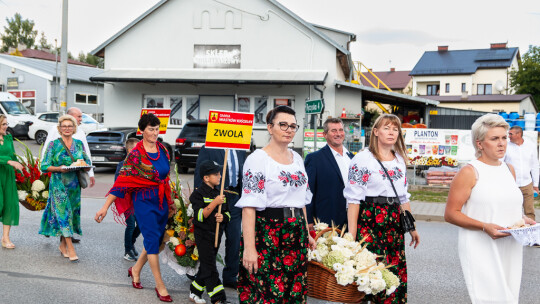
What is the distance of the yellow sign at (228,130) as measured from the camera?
17.8 feet

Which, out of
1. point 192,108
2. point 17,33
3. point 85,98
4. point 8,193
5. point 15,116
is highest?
point 17,33

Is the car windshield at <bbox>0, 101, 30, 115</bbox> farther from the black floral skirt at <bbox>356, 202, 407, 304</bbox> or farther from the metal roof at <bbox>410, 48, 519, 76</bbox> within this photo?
the metal roof at <bbox>410, 48, 519, 76</bbox>

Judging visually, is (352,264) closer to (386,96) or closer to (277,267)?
(277,267)

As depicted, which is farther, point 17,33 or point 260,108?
point 17,33

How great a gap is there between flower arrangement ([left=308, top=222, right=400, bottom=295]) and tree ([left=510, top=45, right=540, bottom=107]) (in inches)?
2473

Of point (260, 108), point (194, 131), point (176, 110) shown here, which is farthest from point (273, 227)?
point (176, 110)

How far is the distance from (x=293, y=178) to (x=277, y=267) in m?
0.63

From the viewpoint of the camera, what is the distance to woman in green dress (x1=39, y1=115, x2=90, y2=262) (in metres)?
7.06

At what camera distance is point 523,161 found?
8.88m

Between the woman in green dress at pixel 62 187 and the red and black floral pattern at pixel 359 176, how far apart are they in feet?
14.0

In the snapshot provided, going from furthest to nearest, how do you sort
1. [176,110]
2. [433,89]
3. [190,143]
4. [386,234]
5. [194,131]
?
1. [433,89]
2. [176,110]
3. [194,131]
4. [190,143]
5. [386,234]

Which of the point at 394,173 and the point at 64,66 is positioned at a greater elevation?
the point at 64,66

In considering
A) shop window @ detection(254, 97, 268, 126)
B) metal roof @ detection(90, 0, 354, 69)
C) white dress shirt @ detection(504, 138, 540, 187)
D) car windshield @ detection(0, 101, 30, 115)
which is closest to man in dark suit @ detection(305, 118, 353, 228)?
white dress shirt @ detection(504, 138, 540, 187)

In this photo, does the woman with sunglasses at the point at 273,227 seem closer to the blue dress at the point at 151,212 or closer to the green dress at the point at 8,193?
the blue dress at the point at 151,212
